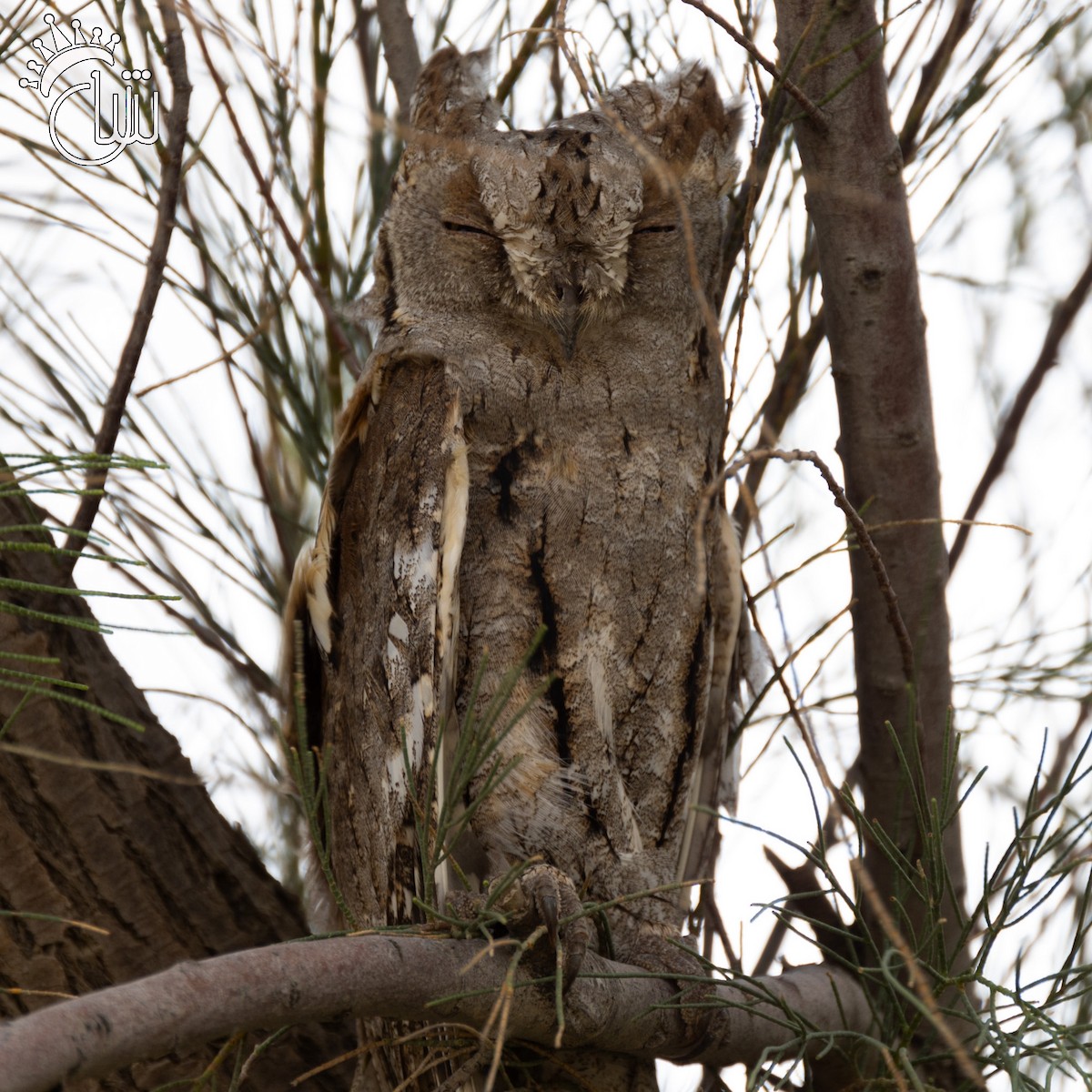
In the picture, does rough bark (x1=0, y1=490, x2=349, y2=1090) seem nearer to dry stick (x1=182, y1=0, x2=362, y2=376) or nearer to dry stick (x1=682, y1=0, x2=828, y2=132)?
dry stick (x1=182, y1=0, x2=362, y2=376)

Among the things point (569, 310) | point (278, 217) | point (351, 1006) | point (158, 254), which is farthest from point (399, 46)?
point (351, 1006)

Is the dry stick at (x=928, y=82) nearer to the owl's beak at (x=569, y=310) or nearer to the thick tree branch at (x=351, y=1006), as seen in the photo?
the owl's beak at (x=569, y=310)

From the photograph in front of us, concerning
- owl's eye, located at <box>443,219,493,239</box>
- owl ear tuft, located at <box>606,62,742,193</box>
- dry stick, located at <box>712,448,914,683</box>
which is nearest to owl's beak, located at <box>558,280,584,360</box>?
owl's eye, located at <box>443,219,493,239</box>

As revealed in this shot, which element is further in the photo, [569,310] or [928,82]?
[928,82]

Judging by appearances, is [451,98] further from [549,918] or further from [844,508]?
[549,918]

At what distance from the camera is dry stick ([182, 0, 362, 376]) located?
1848 mm

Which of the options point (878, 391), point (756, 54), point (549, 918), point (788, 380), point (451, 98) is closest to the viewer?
point (549, 918)

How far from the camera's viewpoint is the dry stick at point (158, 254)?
1.68 m

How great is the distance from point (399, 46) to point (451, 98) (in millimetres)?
340

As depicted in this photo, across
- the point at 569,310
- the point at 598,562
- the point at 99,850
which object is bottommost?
the point at 99,850

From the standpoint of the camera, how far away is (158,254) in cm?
174

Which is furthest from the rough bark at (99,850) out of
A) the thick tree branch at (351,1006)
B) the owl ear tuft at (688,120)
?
the owl ear tuft at (688,120)

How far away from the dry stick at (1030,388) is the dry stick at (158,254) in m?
1.46

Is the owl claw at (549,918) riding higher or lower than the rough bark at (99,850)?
lower
